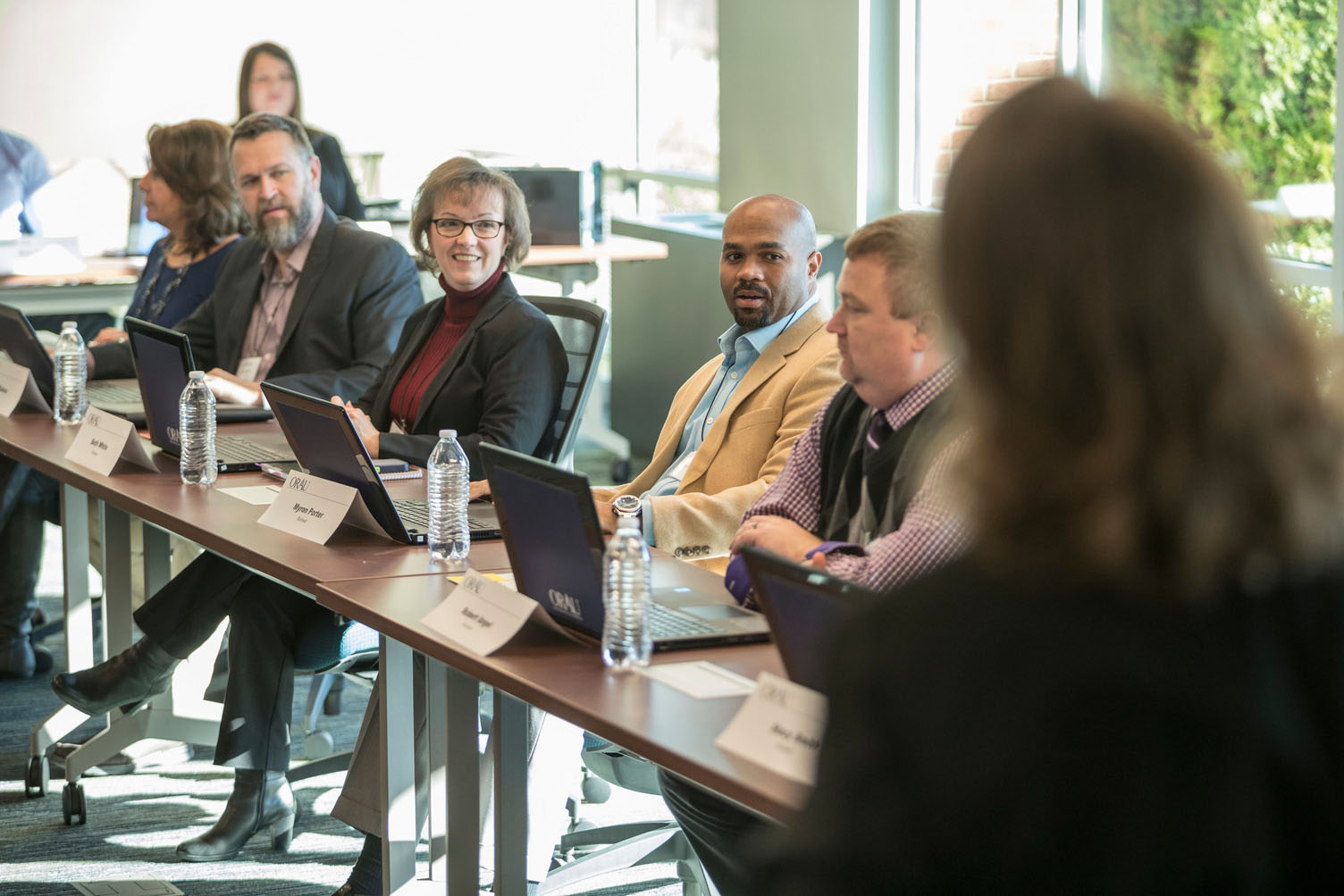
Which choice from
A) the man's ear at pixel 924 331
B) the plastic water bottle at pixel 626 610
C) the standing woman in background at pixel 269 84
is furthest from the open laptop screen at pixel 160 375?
the standing woman in background at pixel 269 84

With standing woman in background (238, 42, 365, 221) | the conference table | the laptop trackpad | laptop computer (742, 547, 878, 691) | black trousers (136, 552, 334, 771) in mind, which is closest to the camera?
laptop computer (742, 547, 878, 691)

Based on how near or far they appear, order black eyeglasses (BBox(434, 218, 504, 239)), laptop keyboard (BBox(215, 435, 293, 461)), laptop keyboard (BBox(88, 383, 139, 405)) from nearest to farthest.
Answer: laptop keyboard (BBox(215, 435, 293, 461))
black eyeglasses (BBox(434, 218, 504, 239))
laptop keyboard (BBox(88, 383, 139, 405))

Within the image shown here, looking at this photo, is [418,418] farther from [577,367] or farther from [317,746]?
[317,746]

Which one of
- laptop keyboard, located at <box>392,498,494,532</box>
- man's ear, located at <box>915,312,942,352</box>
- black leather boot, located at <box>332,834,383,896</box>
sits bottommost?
black leather boot, located at <box>332,834,383,896</box>

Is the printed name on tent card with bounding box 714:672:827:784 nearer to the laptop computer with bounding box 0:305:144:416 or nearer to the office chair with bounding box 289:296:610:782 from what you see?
A: the office chair with bounding box 289:296:610:782

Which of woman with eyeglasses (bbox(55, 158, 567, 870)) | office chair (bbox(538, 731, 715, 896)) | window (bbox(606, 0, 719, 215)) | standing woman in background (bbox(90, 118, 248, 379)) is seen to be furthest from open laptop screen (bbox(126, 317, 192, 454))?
window (bbox(606, 0, 719, 215))

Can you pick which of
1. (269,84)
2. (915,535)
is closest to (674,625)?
(915,535)

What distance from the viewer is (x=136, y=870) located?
2.74 m

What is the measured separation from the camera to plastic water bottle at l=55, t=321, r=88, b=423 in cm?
346

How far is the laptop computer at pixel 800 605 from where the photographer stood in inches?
54.3

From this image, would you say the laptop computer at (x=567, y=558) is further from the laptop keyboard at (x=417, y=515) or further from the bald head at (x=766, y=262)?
the bald head at (x=766, y=262)

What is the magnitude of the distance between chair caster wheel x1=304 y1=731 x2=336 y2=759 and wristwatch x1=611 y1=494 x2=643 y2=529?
3.67 feet

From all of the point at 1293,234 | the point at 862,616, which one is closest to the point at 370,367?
the point at 1293,234

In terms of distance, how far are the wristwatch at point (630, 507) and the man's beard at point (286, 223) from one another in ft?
5.12
